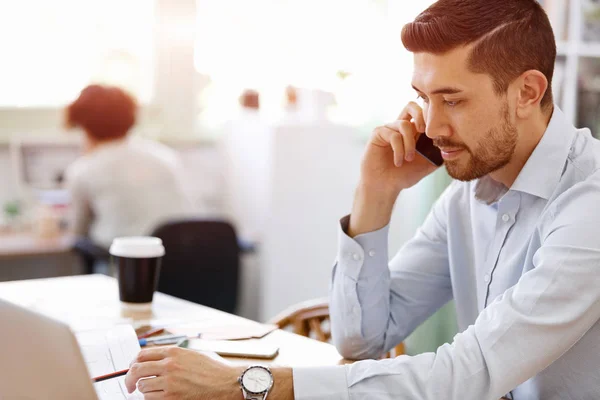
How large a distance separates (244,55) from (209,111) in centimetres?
37

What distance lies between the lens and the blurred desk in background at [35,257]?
3412mm

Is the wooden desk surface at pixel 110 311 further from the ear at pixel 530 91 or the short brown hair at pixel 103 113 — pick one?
the short brown hair at pixel 103 113

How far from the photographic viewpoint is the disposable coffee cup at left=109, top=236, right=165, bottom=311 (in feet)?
5.56

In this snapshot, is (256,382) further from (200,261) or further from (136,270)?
(200,261)

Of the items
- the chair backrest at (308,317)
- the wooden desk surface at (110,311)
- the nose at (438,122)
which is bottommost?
the chair backrest at (308,317)

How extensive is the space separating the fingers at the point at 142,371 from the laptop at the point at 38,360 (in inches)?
10.1

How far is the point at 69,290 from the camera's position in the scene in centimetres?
186

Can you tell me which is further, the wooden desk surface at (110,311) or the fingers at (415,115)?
the fingers at (415,115)

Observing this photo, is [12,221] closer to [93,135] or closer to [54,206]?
[54,206]

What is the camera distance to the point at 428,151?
5.38ft

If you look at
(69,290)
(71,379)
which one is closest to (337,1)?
(69,290)

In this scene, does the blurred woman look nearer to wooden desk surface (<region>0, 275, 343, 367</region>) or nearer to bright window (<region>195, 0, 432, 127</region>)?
bright window (<region>195, 0, 432, 127</region>)

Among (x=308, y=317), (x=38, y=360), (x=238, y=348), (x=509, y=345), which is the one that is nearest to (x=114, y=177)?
(x=308, y=317)

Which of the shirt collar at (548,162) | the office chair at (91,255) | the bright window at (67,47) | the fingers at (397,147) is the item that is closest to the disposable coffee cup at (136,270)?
the fingers at (397,147)
